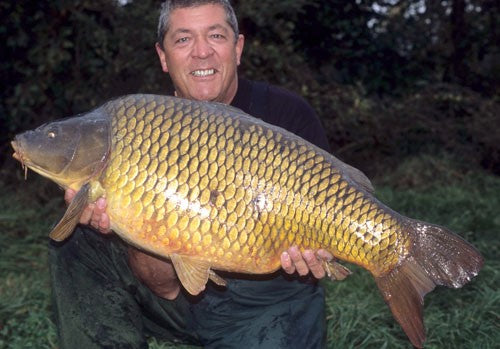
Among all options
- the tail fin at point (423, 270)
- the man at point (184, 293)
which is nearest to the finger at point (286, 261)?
the man at point (184, 293)

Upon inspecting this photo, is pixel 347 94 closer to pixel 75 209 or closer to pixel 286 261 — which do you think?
pixel 286 261

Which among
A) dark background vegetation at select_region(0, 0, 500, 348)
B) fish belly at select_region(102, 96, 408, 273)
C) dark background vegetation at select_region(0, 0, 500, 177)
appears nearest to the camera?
fish belly at select_region(102, 96, 408, 273)

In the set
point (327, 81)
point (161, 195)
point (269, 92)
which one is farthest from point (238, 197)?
point (327, 81)

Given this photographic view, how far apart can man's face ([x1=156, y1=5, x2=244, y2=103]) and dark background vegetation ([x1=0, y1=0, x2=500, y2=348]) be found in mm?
1001

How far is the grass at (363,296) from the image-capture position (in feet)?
8.25

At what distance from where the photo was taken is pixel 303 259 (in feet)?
6.05

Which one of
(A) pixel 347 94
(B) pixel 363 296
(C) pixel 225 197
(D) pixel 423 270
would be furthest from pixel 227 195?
(A) pixel 347 94

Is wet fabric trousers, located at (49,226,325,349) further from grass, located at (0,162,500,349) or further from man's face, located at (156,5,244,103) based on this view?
man's face, located at (156,5,244,103)

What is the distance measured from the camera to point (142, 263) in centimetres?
211

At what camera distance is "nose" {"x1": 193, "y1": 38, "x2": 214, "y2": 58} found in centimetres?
232

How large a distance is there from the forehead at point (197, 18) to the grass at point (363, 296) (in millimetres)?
1106

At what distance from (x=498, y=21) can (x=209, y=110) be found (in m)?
5.07

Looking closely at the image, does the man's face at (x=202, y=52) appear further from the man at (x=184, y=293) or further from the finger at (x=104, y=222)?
the finger at (x=104, y=222)

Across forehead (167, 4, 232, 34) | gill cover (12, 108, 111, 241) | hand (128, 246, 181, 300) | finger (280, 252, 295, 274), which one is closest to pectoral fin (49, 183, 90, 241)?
gill cover (12, 108, 111, 241)
